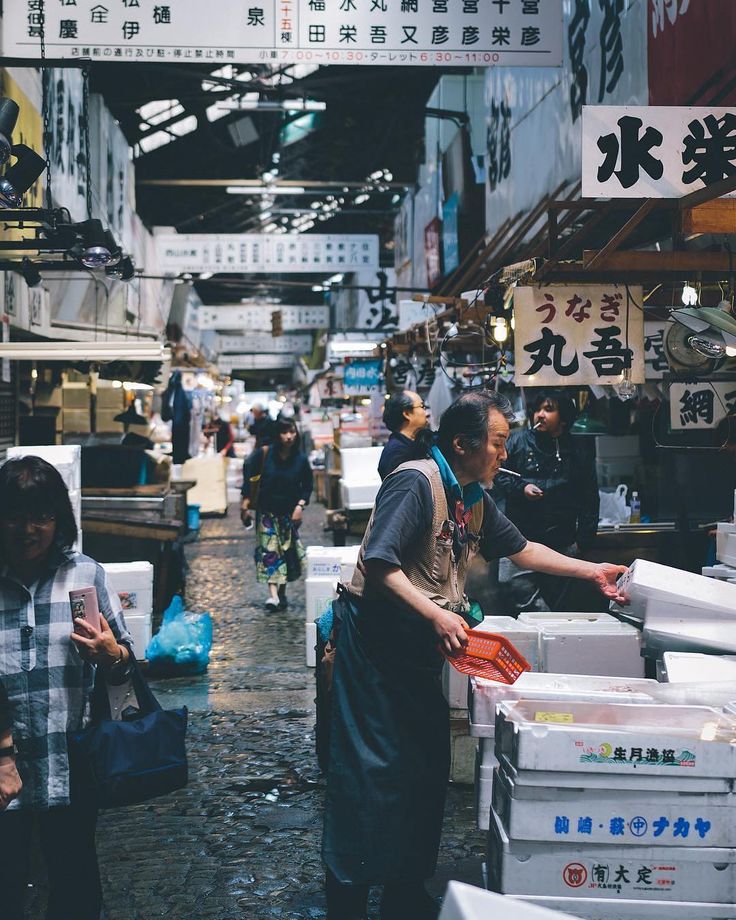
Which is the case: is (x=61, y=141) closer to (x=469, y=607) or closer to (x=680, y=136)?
(x=680, y=136)

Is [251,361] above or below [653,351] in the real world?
above

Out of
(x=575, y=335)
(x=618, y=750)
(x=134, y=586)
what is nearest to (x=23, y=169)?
(x=134, y=586)

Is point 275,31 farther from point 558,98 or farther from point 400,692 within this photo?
point 400,692

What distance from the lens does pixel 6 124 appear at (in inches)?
240

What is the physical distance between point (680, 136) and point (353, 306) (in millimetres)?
26450

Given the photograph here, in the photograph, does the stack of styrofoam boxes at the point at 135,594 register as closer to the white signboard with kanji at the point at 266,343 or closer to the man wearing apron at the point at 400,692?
the man wearing apron at the point at 400,692

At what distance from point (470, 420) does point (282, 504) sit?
272 inches

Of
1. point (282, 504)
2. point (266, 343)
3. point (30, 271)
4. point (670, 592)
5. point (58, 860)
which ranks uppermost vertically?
point (266, 343)

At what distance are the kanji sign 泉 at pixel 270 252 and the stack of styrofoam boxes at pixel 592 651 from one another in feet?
57.5

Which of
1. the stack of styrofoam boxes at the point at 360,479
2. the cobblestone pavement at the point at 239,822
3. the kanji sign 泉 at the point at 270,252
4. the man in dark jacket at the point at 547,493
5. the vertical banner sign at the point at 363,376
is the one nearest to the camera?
the cobblestone pavement at the point at 239,822

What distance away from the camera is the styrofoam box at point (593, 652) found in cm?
461

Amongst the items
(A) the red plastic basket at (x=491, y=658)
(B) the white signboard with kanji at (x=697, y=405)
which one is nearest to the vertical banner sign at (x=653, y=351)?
(B) the white signboard with kanji at (x=697, y=405)

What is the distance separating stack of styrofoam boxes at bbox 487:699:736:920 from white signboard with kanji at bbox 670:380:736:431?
22.6 ft

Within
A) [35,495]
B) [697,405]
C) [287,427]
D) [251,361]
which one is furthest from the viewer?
[251,361]
